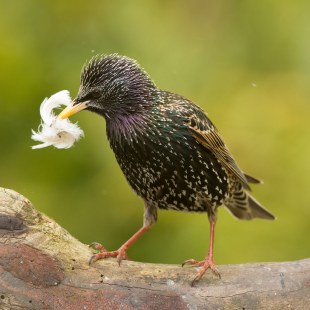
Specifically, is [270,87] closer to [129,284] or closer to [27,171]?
[27,171]

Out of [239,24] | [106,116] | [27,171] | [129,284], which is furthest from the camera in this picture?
[239,24]

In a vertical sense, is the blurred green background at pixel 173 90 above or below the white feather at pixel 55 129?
above

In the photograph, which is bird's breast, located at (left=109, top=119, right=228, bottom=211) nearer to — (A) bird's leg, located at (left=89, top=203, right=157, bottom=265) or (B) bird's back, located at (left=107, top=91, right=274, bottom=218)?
(B) bird's back, located at (left=107, top=91, right=274, bottom=218)

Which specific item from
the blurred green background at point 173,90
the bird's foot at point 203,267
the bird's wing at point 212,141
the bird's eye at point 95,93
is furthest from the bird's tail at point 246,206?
the bird's eye at point 95,93

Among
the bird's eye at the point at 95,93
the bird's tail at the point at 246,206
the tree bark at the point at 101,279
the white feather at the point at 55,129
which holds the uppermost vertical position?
the bird's tail at the point at 246,206

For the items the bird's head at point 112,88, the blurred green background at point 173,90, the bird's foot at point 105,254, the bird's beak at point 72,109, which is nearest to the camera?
the bird's foot at point 105,254

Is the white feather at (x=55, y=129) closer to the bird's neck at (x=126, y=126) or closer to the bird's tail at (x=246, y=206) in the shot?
the bird's neck at (x=126, y=126)

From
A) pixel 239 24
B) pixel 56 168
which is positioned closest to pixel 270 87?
pixel 239 24
